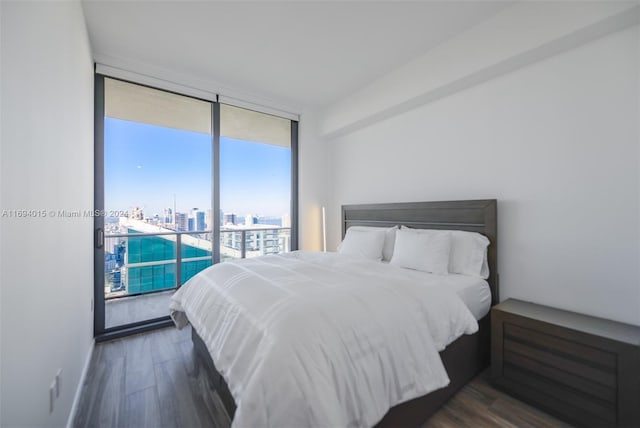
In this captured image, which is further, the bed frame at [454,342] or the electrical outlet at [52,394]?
the bed frame at [454,342]

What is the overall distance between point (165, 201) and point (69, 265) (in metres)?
→ 1.91

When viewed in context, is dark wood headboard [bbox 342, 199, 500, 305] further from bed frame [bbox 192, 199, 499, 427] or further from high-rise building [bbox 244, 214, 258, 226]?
high-rise building [bbox 244, 214, 258, 226]

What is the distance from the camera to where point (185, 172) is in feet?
11.5

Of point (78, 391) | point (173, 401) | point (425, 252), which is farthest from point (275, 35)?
point (78, 391)

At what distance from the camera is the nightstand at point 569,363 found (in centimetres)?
139

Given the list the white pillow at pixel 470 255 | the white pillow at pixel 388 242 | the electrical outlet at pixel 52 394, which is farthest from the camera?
the white pillow at pixel 388 242

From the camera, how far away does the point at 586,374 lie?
1.49m

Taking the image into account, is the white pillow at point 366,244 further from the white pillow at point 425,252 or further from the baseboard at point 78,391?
the baseboard at point 78,391

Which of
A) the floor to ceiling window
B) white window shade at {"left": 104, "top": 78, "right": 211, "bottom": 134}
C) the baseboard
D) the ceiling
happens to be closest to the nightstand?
the ceiling

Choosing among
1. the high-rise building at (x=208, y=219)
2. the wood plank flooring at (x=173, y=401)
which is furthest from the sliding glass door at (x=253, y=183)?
the wood plank flooring at (x=173, y=401)

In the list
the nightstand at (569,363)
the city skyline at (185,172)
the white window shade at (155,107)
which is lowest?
the nightstand at (569,363)

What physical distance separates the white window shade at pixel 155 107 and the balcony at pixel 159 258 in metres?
1.43

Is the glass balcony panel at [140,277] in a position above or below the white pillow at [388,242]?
below

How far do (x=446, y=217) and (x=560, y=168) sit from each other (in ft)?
3.09
